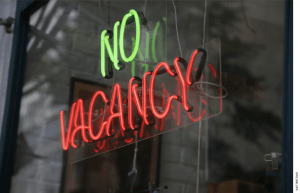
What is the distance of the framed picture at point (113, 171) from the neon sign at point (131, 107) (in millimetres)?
264

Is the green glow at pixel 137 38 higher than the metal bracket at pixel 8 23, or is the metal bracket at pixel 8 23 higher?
the metal bracket at pixel 8 23

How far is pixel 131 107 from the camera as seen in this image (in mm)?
1643

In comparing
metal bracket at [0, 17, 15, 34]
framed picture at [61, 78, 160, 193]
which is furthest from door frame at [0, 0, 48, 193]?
framed picture at [61, 78, 160, 193]

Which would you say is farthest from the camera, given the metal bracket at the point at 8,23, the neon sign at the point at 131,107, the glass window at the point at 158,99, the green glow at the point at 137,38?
the metal bracket at the point at 8,23

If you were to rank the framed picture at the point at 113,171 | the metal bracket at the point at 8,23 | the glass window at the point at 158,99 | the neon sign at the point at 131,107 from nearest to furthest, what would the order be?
the neon sign at the point at 131,107 < the glass window at the point at 158,99 < the framed picture at the point at 113,171 < the metal bracket at the point at 8,23

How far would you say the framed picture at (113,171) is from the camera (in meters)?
2.27

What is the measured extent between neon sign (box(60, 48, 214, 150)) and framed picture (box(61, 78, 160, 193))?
264 millimetres

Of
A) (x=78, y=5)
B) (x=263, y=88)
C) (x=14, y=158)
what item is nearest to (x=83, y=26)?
(x=78, y=5)

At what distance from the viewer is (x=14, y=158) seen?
2.33 meters

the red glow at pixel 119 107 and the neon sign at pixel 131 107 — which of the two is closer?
the neon sign at pixel 131 107

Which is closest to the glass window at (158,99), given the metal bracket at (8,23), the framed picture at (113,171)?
the framed picture at (113,171)

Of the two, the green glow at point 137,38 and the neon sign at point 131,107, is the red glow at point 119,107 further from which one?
the green glow at point 137,38

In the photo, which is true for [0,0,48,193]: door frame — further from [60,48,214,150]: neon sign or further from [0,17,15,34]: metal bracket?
[60,48,214,150]: neon sign

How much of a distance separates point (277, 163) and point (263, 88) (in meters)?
0.70
